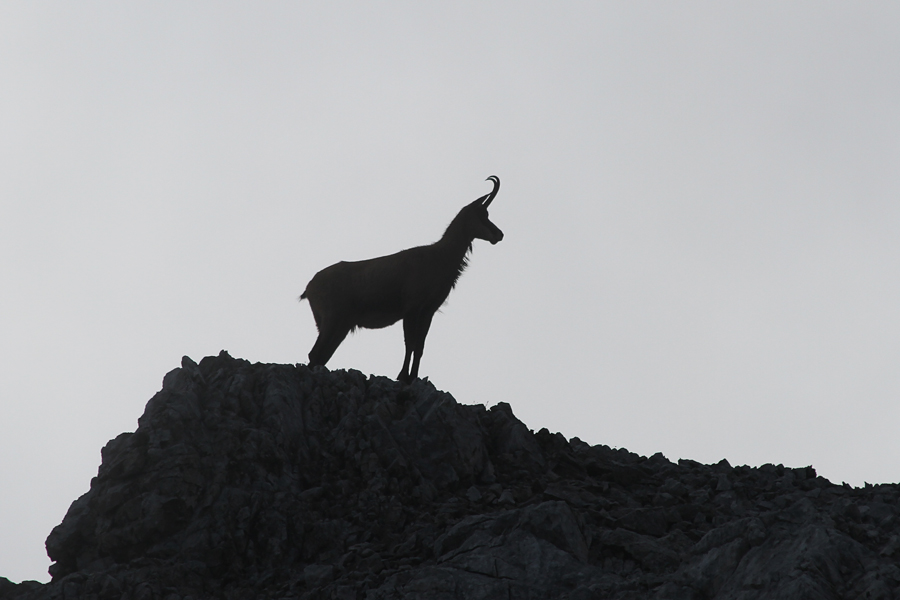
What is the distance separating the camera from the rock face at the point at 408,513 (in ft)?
33.5

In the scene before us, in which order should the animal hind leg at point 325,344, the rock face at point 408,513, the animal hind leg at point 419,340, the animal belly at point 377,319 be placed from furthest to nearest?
the animal belly at point 377,319 → the animal hind leg at point 419,340 → the animal hind leg at point 325,344 → the rock face at point 408,513

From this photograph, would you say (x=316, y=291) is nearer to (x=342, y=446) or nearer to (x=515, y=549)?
(x=342, y=446)

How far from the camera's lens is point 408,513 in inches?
478

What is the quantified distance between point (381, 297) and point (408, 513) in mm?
4942

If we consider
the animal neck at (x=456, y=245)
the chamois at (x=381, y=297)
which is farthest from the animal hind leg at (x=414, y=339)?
the animal neck at (x=456, y=245)

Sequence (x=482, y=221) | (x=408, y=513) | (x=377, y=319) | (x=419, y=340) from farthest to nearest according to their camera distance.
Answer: (x=482, y=221)
(x=377, y=319)
(x=419, y=340)
(x=408, y=513)

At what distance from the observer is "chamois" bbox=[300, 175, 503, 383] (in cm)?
1606

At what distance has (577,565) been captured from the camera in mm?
10641

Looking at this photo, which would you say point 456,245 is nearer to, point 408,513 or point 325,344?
point 325,344

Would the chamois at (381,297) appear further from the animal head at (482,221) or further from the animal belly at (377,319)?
the animal head at (482,221)

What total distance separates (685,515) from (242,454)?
595 cm

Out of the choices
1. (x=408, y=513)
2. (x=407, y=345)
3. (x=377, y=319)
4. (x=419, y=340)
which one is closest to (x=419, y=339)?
(x=419, y=340)

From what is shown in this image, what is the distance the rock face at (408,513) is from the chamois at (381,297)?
139 centimetres

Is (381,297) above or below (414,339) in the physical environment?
above
